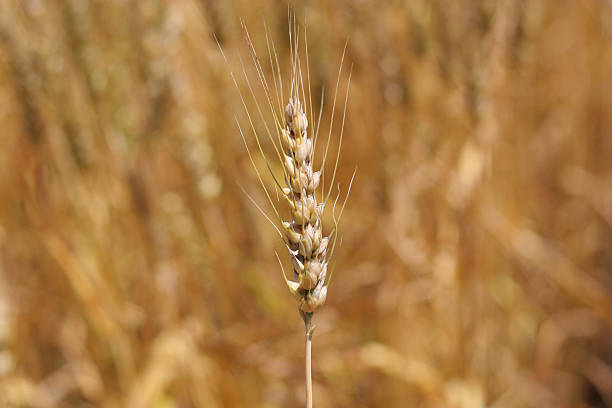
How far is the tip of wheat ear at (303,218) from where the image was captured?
0.43 meters

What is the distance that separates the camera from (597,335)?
142 cm

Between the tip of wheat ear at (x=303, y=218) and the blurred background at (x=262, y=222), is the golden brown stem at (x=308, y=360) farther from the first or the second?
the blurred background at (x=262, y=222)

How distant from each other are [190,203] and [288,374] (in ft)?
1.37

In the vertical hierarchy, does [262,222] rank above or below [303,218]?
below

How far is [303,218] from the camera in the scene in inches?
17.0

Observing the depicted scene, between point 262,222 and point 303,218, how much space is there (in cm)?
84

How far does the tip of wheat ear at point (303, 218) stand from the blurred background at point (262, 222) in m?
0.43

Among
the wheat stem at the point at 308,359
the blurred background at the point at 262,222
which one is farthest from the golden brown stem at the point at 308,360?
the blurred background at the point at 262,222

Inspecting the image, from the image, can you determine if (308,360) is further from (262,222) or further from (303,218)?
(262,222)

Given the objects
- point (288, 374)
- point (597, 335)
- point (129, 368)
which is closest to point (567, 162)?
point (597, 335)

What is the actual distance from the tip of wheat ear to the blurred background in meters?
0.43

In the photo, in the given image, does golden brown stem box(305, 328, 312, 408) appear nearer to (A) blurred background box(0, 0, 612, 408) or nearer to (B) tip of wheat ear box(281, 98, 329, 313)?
(B) tip of wheat ear box(281, 98, 329, 313)

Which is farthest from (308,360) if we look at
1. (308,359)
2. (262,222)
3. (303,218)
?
(262,222)

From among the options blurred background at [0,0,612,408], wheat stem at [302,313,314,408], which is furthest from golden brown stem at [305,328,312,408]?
blurred background at [0,0,612,408]
